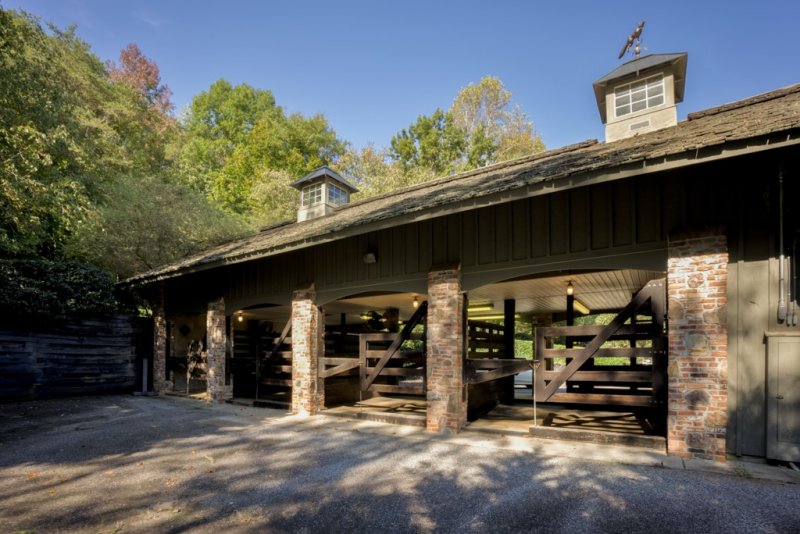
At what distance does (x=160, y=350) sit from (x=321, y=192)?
659cm

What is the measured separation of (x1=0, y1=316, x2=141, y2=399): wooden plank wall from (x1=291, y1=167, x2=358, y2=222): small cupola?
612 cm

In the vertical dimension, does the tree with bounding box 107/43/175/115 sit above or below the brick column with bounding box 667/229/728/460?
above

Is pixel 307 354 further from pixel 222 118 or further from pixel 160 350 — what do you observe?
pixel 222 118

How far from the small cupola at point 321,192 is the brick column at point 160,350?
16.0ft

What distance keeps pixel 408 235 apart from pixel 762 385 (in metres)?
5.26

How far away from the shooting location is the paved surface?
3.63m

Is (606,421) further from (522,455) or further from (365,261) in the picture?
(365,261)

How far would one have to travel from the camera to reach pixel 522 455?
18.3 ft

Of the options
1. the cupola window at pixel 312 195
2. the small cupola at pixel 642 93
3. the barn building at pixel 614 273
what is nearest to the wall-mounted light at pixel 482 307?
the barn building at pixel 614 273

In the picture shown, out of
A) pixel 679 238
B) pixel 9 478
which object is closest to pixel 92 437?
pixel 9 478

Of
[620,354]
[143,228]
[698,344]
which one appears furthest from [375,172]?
[698,344]

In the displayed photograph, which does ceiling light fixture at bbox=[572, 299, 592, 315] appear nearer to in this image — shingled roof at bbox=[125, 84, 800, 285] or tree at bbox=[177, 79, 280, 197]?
shingled roof at bbox=[125, 84, 800, 285]

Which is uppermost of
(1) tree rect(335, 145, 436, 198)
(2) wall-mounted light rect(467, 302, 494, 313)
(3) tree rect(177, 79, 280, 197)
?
(3) tree rect(177, 79, 280, 197)

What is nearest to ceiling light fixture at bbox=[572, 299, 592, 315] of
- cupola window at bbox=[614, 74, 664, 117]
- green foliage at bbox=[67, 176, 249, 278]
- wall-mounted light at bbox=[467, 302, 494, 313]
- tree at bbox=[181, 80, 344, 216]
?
wall-mounted light at bbox=[467, 302, 494, 313]
